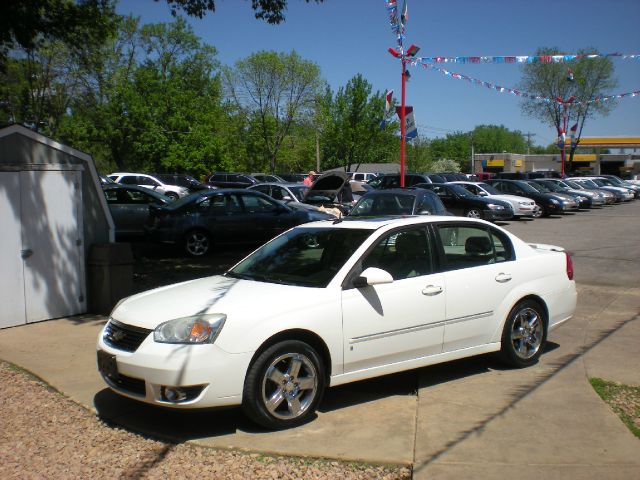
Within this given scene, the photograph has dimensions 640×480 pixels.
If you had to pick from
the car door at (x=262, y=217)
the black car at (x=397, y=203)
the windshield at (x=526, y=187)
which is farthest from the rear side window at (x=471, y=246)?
the windshield at (x=526, y=187)

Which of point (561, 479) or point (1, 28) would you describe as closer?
point (561, 479)

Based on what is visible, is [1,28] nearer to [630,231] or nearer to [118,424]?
[118,424]

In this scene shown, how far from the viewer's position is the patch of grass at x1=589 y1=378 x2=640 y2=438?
5000 mm

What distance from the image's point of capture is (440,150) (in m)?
124

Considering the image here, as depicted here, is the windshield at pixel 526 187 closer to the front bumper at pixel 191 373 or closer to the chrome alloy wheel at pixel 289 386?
the chrome alloy wheel at pixel 289 386

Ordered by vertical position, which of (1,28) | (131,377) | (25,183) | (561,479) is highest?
(1,28)

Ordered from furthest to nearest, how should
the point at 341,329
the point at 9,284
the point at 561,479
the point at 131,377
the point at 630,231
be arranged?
the point at 630,231 < the point at 9,284 < the point at 341,329 < the point at 131,377 < the point at 561,479

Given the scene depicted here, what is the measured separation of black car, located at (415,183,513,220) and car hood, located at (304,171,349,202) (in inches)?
328

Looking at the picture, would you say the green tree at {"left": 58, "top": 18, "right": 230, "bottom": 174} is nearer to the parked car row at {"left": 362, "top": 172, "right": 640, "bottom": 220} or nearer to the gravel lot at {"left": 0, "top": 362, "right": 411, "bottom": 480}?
the parked car row at {"left": 362, "top": 172, "right": 640, "bottom": 220}

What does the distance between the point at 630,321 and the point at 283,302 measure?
5466mm

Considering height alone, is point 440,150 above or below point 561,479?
above

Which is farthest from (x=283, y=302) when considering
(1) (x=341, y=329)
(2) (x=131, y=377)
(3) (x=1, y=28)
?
(3) (x=1, y=28)

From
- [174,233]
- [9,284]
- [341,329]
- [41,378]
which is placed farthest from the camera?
[174,233]

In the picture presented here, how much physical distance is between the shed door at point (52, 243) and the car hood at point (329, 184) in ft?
22.9
